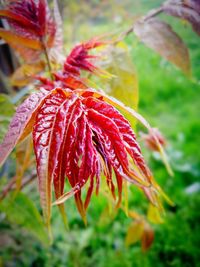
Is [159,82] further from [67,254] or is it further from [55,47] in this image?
[55,47]

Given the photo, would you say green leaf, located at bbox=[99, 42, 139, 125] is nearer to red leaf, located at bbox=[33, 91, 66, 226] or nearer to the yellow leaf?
red leaf, located at bbox=[33, 91, 66, 226]

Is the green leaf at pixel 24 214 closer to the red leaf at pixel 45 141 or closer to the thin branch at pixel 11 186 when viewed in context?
the thin branch at pixel 11 186

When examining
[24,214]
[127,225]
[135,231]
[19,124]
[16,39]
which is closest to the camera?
[19,124]

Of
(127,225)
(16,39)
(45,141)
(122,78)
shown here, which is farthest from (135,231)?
(45,141)

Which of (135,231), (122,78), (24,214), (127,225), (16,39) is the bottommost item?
(127,225)

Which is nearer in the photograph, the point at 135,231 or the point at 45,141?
the point at 45,141

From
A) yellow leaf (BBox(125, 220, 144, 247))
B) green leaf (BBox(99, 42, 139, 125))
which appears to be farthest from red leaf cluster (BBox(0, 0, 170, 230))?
yellow leaf (BBox(125, 220, 144, 247))

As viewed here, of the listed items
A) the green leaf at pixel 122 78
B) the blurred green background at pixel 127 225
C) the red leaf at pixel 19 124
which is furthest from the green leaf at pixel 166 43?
the red leaf at pixel 19 124

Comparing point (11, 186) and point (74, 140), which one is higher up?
point (74, 140)

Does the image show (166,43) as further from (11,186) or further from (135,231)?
(135,231)
